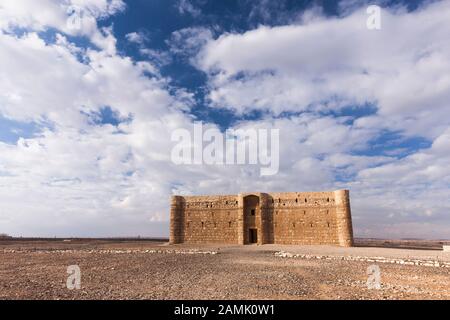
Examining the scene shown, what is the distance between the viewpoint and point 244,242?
35812mm

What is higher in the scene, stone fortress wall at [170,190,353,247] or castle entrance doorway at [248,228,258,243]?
stone fortress wall at [170,190,353,247]

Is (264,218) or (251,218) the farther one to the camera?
(251,218)

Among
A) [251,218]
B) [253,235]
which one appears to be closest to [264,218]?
[251,218]

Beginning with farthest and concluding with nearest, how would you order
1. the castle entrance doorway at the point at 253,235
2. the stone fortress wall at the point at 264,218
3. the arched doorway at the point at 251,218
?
the castle entrance doorway at the point at 253,235 < the arched doorway at the point at 251,218 < the stone fortress wall at the point at 264,218

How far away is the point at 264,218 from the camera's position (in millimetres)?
35750

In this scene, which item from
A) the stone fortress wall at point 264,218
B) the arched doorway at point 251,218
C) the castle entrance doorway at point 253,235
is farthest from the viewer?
the castle entrance doorway at point 253,235

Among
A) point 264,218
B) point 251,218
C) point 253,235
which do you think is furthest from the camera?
point 253,235

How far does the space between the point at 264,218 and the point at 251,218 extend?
6.42 feet

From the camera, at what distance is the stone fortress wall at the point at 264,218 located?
3275cm

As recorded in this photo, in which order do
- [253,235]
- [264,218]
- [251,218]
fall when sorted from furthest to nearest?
1. [253,235]
2. [251,218]
3. [264,218]

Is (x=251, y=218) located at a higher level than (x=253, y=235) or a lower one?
higher

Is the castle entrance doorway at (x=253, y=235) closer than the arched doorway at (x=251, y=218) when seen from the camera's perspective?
No

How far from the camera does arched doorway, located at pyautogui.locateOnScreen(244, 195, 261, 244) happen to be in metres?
36.5

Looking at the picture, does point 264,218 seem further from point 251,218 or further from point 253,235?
point 253,235
